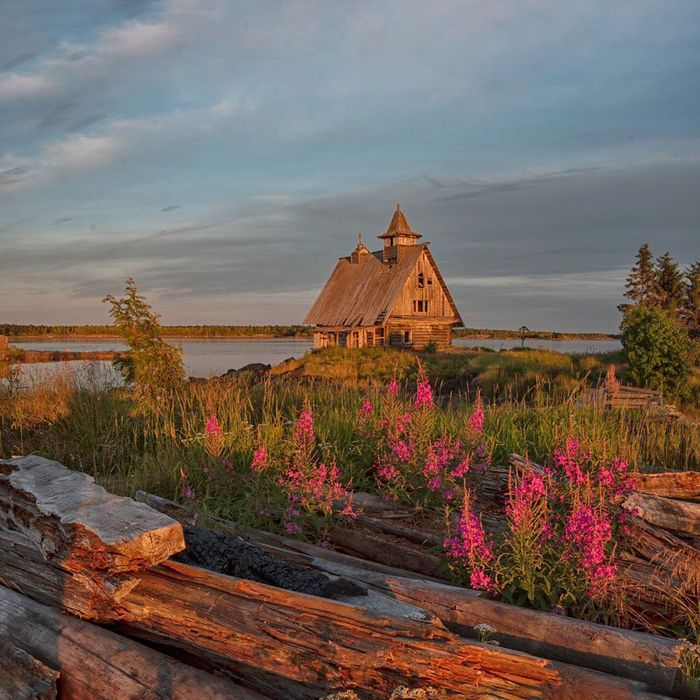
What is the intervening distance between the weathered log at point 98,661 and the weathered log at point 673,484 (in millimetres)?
4926

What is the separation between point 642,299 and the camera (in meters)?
57.7

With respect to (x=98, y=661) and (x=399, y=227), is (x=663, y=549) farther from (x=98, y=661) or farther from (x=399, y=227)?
(x=399, y=227)

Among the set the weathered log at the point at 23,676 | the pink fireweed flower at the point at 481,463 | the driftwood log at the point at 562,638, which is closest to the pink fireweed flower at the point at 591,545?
the driftwood log at the point at 562,638

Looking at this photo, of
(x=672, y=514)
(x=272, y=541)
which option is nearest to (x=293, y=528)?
(x=272, y=541)

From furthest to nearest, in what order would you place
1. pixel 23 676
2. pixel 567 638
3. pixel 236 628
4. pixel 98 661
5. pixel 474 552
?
pixel 474 552 < pixel 23 676 < pixel 98 661 < pixel 567 638 < pixel 236 628

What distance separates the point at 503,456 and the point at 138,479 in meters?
4.04

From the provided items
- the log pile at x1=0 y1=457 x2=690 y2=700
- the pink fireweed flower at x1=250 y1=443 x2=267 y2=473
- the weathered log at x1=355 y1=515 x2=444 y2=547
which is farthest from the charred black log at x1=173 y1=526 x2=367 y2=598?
the pink fireweed flower at x1=250 y1=443 x2=267 y2=473

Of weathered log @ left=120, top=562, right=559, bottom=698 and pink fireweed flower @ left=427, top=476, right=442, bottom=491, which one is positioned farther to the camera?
pink fireweed flower @ left=427, top=476, right=442, bottom=491

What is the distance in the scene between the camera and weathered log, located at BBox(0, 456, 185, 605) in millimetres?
3477

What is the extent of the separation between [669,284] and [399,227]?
27.4 m

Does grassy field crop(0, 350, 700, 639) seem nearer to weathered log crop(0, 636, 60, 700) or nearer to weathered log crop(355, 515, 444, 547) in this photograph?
weathered log crop(355, 515, 444, 547)

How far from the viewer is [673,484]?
21.7ft

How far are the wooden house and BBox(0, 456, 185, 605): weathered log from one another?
3813 cm

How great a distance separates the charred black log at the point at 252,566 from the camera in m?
3.64
